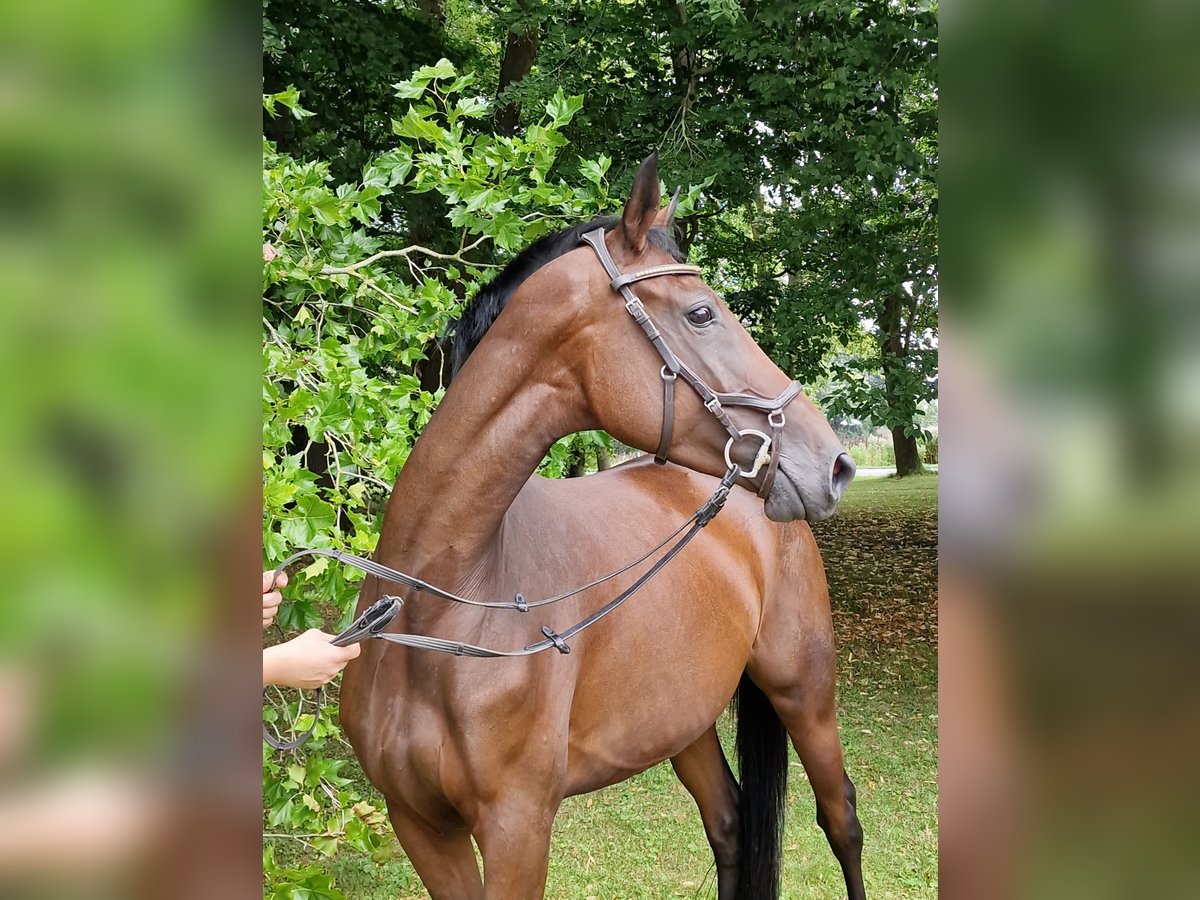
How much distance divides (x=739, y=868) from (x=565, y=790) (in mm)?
1542

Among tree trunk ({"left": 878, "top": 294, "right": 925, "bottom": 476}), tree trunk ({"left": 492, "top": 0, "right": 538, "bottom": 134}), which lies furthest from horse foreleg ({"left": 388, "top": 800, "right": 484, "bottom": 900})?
tree trunk ({"left": 492, "top": 0, "right": 538, "bottom": 134})

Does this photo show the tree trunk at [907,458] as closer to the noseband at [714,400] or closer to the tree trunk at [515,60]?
the tree trunk at [515,60]

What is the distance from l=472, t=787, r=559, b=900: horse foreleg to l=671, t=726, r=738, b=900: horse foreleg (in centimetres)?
148

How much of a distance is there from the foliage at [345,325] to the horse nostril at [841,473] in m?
1.37

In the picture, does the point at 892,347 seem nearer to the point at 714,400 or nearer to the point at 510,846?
the point at 714,400

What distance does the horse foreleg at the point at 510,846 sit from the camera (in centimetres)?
213

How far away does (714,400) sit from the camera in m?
1.97

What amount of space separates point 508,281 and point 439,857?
1.52 metres
